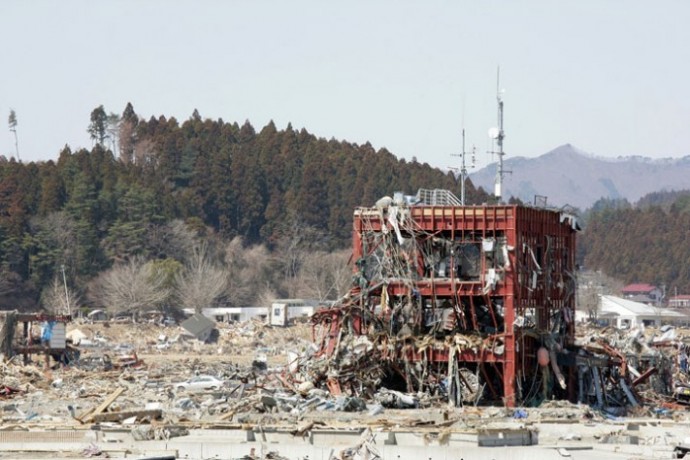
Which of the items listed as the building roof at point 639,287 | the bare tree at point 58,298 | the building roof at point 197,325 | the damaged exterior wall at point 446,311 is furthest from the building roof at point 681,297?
the damaged exterior wall at point 446,311

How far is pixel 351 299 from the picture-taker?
5559 centimetres

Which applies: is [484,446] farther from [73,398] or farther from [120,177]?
[120,177]

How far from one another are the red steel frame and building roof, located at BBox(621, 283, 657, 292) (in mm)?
137055

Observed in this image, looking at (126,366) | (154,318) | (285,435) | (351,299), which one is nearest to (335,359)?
(351,299)

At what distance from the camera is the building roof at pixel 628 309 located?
484 ft

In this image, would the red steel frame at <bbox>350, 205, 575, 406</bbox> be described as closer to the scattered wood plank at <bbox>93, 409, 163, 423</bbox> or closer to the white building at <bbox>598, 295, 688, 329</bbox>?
the scattered wood plank at <bbox>93, 409, 163, 423</bbox>

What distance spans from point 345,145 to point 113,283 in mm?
47288

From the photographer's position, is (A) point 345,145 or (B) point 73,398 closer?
(B) point 73,398

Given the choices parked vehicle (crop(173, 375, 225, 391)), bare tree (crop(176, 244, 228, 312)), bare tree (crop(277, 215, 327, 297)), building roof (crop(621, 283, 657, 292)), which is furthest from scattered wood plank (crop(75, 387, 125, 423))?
building roof (crop(621, 283, 657, 292))

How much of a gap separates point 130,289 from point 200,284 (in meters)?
7.22

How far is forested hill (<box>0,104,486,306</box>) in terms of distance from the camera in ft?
424

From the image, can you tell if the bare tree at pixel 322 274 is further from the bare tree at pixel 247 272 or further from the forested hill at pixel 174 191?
the forested hill at pixel 174 191

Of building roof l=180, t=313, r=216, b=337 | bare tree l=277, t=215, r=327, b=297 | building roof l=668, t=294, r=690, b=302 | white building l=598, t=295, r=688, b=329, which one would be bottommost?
building roof l=180, t=313, r=216, b=337

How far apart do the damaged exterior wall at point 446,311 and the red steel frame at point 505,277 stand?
3cm
